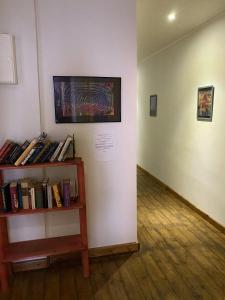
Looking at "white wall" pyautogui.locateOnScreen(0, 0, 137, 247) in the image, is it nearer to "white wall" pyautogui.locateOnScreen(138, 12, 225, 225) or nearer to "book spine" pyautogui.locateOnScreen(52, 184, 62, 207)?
"book spine" pyautogui.locateOnScreen(52, 184, 62, 207)

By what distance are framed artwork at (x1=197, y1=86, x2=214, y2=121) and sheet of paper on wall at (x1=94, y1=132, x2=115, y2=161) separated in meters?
1.42

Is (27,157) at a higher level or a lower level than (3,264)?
higher

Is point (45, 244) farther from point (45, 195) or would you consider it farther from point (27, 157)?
point (27, 157)

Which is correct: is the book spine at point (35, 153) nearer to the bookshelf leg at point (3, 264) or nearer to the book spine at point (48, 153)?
the book spine at point (48, 153)

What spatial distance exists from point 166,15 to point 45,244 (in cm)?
274

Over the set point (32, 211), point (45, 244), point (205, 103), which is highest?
point (205, 103)

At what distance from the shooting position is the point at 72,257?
2.39 metres

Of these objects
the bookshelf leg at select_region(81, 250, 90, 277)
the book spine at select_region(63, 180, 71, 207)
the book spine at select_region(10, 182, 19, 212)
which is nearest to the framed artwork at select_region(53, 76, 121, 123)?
the book spine at select_region(63, 180, 71, 207)

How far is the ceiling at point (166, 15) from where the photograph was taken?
8.13 feet

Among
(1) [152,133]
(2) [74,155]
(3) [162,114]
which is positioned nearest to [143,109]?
(1) [152,133]

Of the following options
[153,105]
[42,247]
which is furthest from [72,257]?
[153,105]

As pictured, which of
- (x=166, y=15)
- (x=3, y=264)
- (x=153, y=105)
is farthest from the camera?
(x=153, y=105)

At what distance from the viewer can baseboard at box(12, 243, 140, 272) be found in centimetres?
224

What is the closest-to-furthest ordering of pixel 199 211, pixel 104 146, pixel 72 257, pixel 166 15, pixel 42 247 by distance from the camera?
pixel 42 247, pixel 104 146, pixel 72 257, pixel 166 15, pixel 199 211
